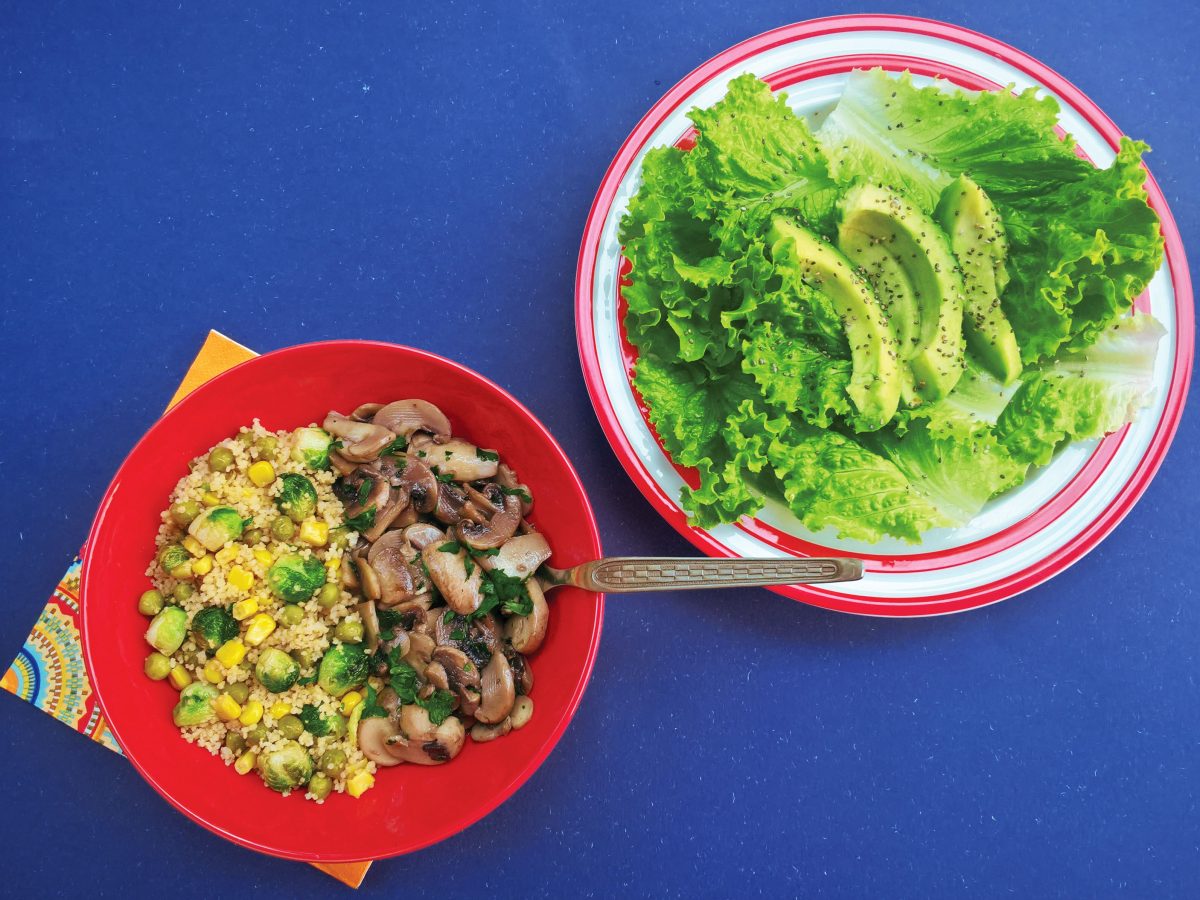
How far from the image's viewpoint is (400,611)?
216cm

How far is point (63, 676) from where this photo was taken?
2.51 metres

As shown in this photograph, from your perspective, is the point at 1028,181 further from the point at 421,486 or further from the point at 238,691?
the point at 238,691

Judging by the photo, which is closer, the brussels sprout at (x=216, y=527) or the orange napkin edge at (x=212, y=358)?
the brussels sprout at (x=216, y=527)

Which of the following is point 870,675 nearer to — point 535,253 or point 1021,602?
point 1021,602

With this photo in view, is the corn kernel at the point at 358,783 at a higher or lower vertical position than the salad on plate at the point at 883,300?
lower

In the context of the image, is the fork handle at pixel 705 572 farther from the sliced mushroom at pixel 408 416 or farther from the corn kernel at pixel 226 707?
the corn kernel at pixel 226 707

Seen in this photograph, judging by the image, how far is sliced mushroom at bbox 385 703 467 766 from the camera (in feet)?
6.88

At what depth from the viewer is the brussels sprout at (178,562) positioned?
2.09 metres

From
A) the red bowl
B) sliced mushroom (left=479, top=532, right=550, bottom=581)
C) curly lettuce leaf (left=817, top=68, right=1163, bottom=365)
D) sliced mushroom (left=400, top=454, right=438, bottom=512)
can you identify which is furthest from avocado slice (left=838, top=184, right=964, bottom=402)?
sliced mushroom (left=400, top=454, right=438, bottom=512)

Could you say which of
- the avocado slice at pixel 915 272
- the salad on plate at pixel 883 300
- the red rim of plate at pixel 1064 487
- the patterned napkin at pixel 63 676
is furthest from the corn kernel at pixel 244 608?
the avocado slice at pixel 915 272

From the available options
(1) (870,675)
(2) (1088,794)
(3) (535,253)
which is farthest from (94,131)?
(2) (1088,794)

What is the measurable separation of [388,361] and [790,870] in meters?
1.83

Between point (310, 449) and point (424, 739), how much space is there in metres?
0.74

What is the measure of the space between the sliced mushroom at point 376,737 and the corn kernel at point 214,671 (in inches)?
13.4
